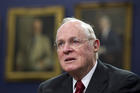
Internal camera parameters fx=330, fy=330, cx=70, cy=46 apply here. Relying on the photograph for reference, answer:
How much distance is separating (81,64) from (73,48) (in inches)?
7.7

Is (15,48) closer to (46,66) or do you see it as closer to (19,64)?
(19,64)

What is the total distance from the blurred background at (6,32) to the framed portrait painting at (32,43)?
0.38ft

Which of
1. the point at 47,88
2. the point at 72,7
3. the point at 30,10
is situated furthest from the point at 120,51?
the point at 47,88

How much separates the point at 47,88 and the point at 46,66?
4.48 metres

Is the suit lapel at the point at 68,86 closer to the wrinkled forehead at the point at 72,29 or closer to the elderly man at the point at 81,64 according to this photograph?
the elderly man at the point at 81,64

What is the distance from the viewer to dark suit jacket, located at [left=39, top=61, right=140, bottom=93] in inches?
129

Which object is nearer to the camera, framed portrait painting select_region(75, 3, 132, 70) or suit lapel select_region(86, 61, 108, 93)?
suit lapel select_region(86, 61, 108, 93)

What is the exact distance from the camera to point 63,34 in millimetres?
3660

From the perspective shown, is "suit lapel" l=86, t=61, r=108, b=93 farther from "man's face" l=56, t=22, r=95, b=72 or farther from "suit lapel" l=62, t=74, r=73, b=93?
"suit lapel" l=62, t=74, r=73, b=93

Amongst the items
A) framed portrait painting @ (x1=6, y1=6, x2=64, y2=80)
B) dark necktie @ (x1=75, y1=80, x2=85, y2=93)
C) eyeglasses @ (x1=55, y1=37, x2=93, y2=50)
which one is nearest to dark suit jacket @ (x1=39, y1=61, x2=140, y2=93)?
dark necktie @ (x1=75, y1=80, x2=85, y2=93)

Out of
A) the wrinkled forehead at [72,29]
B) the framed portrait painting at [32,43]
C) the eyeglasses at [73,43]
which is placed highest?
the wrinkled forehead at [72,29]

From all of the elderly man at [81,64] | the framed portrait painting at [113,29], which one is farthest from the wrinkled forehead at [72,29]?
the framed portrait painting at [113,29]

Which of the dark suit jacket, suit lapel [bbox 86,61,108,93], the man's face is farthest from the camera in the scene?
the man's face

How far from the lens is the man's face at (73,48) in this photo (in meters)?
3.59
